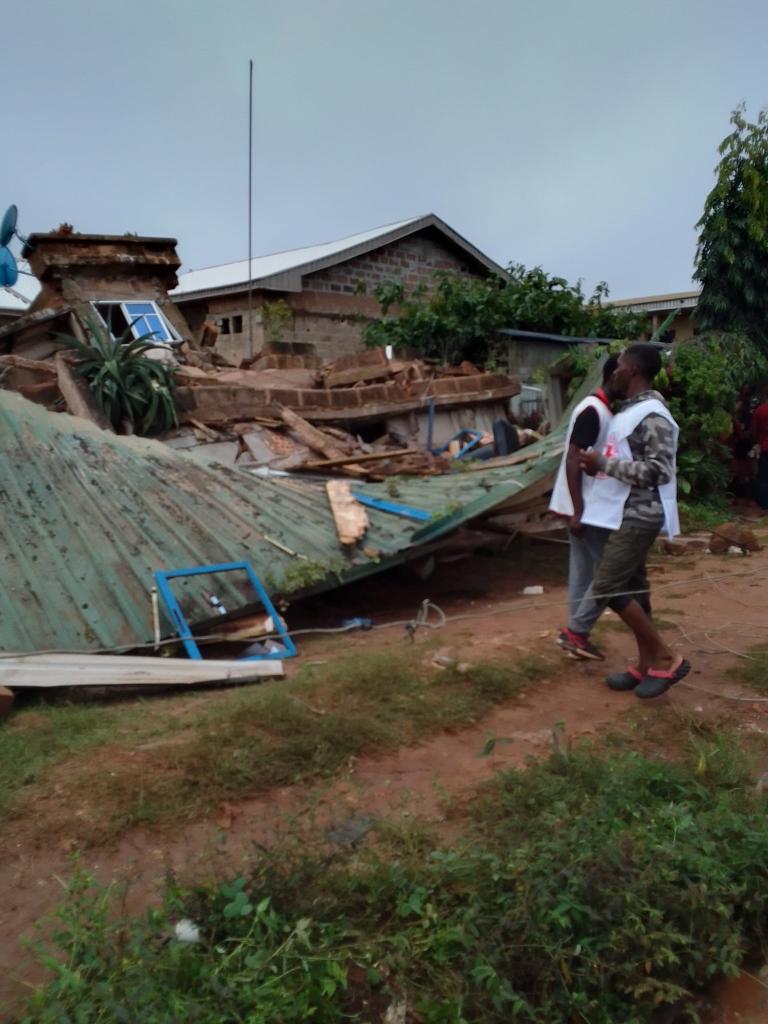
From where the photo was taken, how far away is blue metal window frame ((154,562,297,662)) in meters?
5.11

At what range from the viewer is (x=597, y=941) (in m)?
2.31

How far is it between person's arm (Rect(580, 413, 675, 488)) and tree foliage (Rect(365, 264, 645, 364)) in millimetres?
8857

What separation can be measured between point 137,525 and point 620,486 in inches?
128

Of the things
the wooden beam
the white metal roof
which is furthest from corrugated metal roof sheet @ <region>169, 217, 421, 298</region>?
the wooden beam

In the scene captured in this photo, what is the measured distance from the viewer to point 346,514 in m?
6.55

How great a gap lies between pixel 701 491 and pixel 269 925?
10.3 m

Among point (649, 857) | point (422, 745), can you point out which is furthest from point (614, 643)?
point (649, 857)

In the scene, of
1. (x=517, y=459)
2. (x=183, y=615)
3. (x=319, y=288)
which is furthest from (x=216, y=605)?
(x=319, y=288)

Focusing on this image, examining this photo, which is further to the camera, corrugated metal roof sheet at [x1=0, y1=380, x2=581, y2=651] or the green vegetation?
the green vegetation

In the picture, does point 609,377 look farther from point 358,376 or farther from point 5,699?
point 358,376

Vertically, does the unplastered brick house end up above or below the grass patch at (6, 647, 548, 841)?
above

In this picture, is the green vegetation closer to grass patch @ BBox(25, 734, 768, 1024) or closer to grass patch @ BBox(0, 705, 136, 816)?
grass patch @ BBox(0, 705, 136, 816)

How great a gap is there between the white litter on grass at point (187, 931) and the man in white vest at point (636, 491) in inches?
103

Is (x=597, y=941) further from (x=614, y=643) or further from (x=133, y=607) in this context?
(x=133, y=607)
